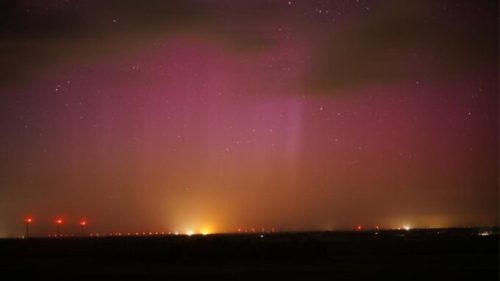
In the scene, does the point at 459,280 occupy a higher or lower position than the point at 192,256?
lower

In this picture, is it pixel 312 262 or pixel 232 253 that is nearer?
pixel 312 262

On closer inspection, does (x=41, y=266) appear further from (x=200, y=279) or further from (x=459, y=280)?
(x=459, y=280)

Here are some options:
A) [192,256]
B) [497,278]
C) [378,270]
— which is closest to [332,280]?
[378,270]

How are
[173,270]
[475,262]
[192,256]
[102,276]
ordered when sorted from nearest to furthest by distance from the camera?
1. [102,276]
2. [173,270]
3. [475,262]
4. [192,256]

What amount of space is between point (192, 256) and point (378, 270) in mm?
13360

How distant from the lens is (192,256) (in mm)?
37594

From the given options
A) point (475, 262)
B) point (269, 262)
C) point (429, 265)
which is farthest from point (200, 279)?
point (475, 262)

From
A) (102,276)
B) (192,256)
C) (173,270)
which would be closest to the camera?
(102,276)

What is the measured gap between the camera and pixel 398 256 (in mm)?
38656

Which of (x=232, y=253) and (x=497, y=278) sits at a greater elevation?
(x=232, y=253)

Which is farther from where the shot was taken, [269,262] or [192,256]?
[192,256]

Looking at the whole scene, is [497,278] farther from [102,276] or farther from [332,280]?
[102,276]

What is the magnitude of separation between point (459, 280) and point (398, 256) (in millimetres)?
13535

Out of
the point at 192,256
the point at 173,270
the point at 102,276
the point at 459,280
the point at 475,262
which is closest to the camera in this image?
the point at 459,280
